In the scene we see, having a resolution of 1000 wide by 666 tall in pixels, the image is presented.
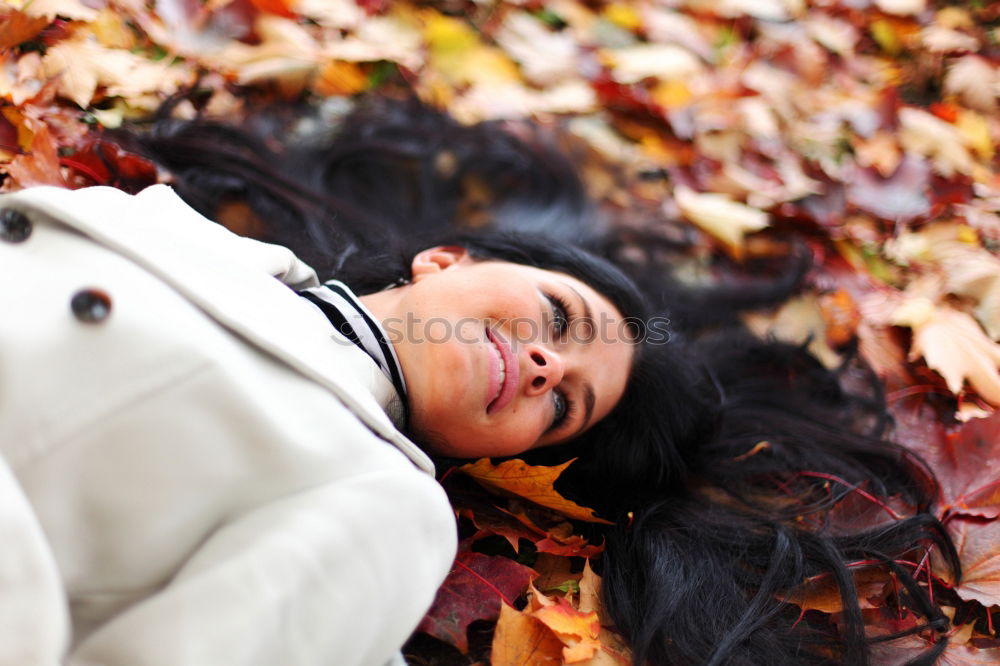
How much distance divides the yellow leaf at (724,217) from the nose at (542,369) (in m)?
0.95

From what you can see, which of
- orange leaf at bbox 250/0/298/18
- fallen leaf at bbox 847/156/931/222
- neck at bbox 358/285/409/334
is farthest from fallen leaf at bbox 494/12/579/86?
neck at bbox 358/285/409/334

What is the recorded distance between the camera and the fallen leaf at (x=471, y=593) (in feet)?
3.65

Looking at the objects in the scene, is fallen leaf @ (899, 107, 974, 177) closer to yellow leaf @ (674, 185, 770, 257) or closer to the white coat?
yellow leaf @ (674, 185, 770, 257)

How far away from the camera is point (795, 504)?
58.6 inches

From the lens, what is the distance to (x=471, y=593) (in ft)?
3.84

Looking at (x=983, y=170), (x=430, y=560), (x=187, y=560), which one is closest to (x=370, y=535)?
(x=430, y=560)

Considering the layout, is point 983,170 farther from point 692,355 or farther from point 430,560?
point 430,560

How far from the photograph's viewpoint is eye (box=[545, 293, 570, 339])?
4.23 feet

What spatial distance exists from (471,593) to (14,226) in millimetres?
815

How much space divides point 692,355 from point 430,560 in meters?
0.94

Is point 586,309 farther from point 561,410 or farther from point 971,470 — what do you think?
point 971,470

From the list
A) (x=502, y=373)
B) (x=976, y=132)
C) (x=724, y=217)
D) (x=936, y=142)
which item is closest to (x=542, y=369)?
(x=502, y=373)

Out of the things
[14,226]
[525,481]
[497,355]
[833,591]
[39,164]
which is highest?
[14,226]

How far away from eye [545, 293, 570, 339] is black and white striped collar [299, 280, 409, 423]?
11.1 inches
